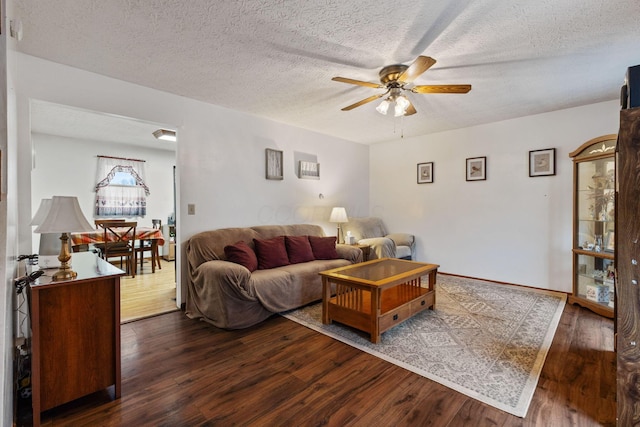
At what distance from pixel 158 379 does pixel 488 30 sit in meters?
3.30

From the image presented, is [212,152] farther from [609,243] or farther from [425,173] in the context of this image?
[609,243]

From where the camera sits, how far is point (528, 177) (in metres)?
3.98

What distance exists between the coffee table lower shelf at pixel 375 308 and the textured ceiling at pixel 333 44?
6.52ft

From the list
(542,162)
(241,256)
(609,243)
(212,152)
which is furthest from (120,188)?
(609,243)

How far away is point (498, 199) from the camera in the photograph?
424 centimetres

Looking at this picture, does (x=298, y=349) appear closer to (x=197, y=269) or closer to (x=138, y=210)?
(x=197, y=269)

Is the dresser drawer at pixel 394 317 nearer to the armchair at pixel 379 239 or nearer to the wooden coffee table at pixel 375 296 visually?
the wooden coffee table at pixel 375 296

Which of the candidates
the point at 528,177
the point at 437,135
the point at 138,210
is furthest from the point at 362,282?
the point at 138,210

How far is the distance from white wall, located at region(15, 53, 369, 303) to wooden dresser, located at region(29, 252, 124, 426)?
1205 millimetres

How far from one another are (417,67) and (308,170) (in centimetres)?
272

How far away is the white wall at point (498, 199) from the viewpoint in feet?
12.2

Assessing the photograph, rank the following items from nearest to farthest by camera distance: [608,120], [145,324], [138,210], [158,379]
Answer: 1. [158,379]
2. [145,324]
3. [608,120]
4. [138,210]

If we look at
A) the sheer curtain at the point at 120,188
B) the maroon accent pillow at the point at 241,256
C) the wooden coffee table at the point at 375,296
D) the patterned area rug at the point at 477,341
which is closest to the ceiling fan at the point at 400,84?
the wooden coffee table at the point at 375,296

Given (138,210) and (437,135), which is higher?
(437,135)
